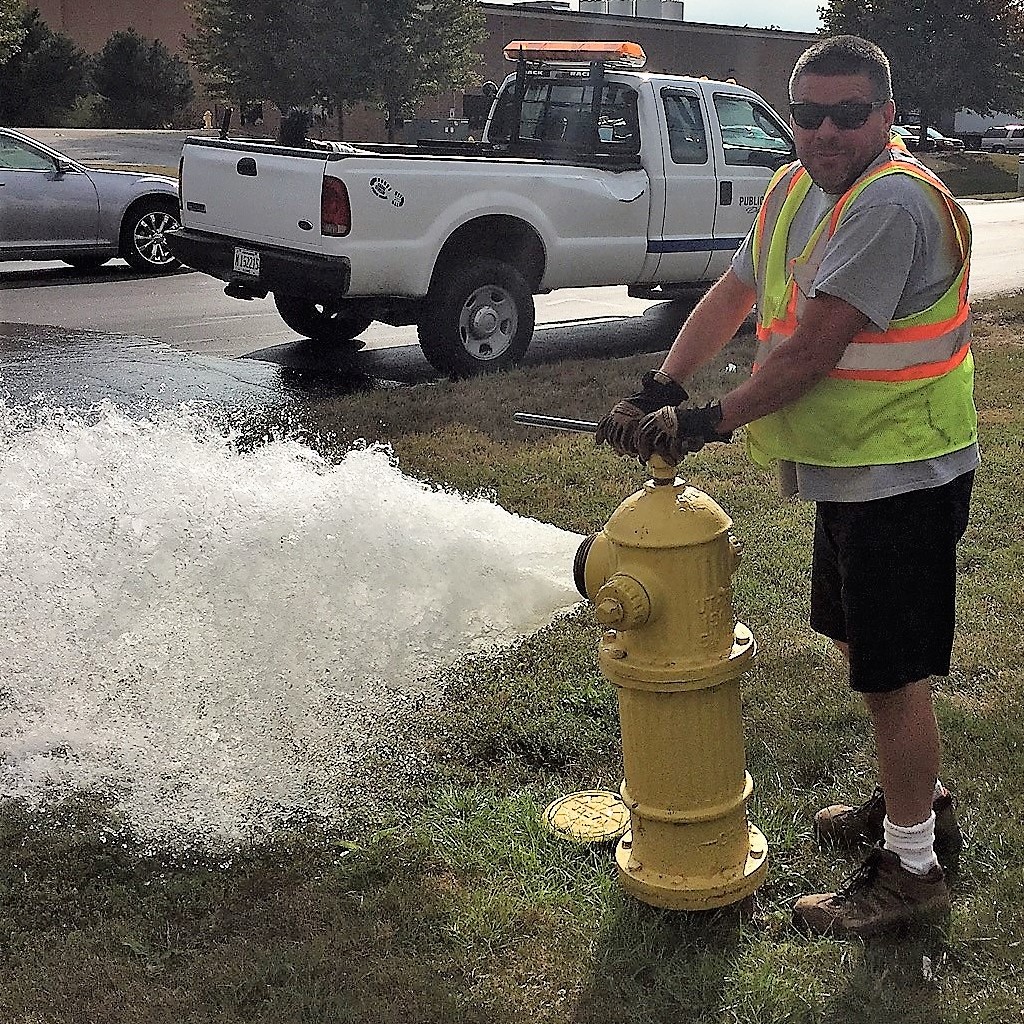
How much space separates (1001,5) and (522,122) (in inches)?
1899

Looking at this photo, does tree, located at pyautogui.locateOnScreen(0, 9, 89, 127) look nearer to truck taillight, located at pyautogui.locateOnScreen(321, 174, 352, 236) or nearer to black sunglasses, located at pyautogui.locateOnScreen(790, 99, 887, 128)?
truck taillight, located at pyautogui.locateOnScreen(321, 174, 352, 236)

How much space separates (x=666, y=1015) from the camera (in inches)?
104

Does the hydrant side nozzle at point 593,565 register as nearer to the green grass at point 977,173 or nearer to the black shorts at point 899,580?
the black shorts at point 899,580

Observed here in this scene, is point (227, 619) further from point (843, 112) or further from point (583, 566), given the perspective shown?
point (843, 112)

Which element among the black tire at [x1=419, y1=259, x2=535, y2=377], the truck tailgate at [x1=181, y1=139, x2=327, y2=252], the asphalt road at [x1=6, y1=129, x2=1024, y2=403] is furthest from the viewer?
the black tire at [x1=419, y1=259, x2=535, y2=377]

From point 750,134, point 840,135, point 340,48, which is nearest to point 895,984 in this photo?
point 840,135

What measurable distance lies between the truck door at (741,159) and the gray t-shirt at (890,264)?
8.03 meters

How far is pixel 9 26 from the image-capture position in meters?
33.4

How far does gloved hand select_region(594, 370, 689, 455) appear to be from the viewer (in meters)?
2.79

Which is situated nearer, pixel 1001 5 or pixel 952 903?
pixel 952 903

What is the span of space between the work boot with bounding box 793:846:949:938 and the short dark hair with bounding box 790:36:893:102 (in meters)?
1.64

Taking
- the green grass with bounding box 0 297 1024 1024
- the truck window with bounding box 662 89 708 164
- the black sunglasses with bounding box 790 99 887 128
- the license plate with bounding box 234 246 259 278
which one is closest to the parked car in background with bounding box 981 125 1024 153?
the truck window with bounding box 662 89 708 164

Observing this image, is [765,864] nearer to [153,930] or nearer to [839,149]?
[153,930]

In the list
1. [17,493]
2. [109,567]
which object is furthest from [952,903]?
[17,493]
